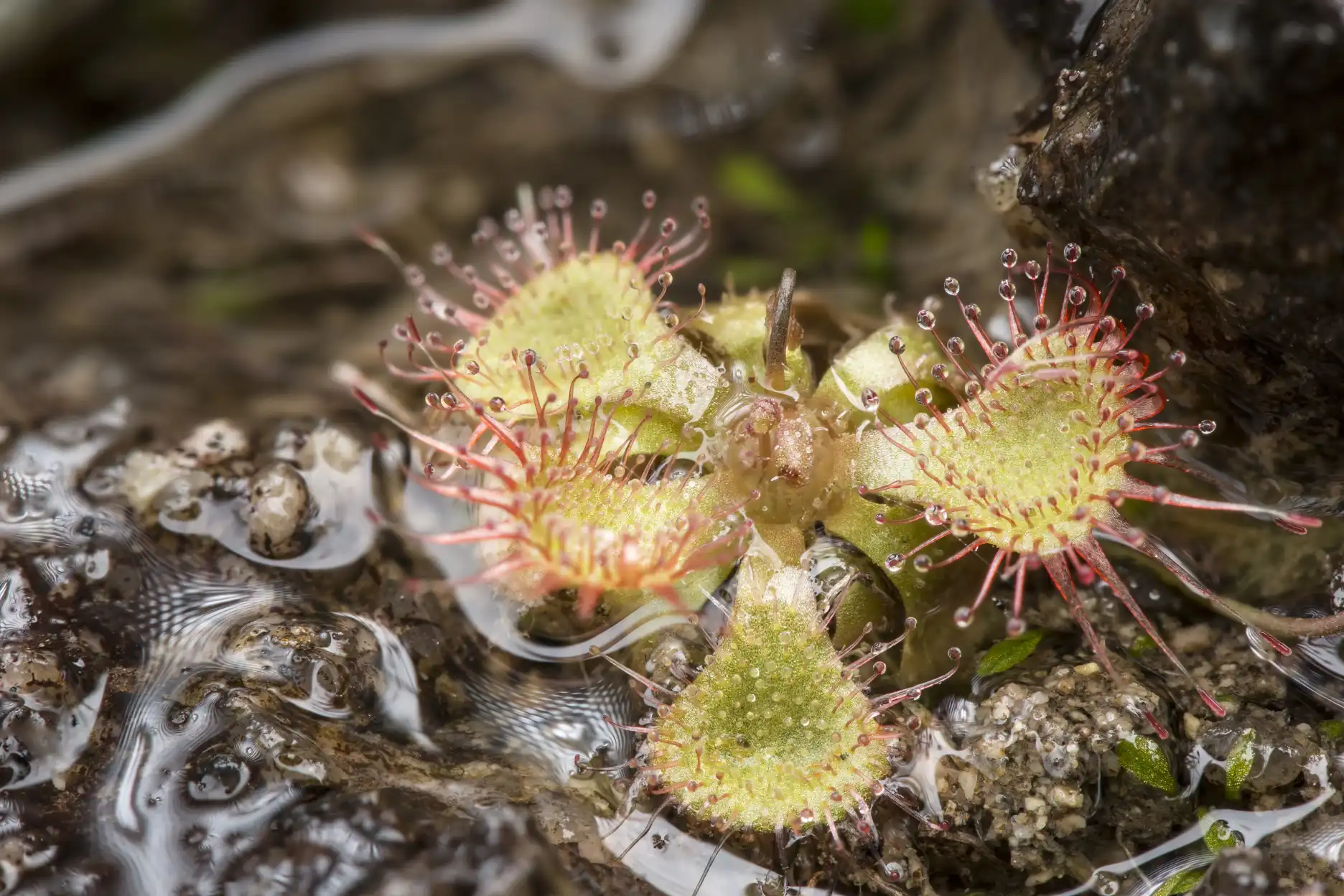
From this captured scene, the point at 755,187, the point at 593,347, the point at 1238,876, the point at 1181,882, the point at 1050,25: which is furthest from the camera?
the point at 755,187

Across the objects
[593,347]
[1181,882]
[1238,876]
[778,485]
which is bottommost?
[1181,882]

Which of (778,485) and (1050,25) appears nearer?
(778,485)

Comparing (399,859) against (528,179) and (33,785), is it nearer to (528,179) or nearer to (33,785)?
(33,785)

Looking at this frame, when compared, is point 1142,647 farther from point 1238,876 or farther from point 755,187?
point 755,187

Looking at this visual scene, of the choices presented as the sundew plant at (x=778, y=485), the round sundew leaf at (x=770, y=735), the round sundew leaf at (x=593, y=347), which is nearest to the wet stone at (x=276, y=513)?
the sundew plant at (x=778, y=485)

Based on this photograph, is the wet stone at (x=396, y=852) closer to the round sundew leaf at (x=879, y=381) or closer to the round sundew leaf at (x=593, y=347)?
the round sundew leaf at (x=593, y=347)

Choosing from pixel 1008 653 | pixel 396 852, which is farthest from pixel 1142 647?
pixel 396 852

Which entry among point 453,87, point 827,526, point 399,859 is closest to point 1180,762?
point 827,526
